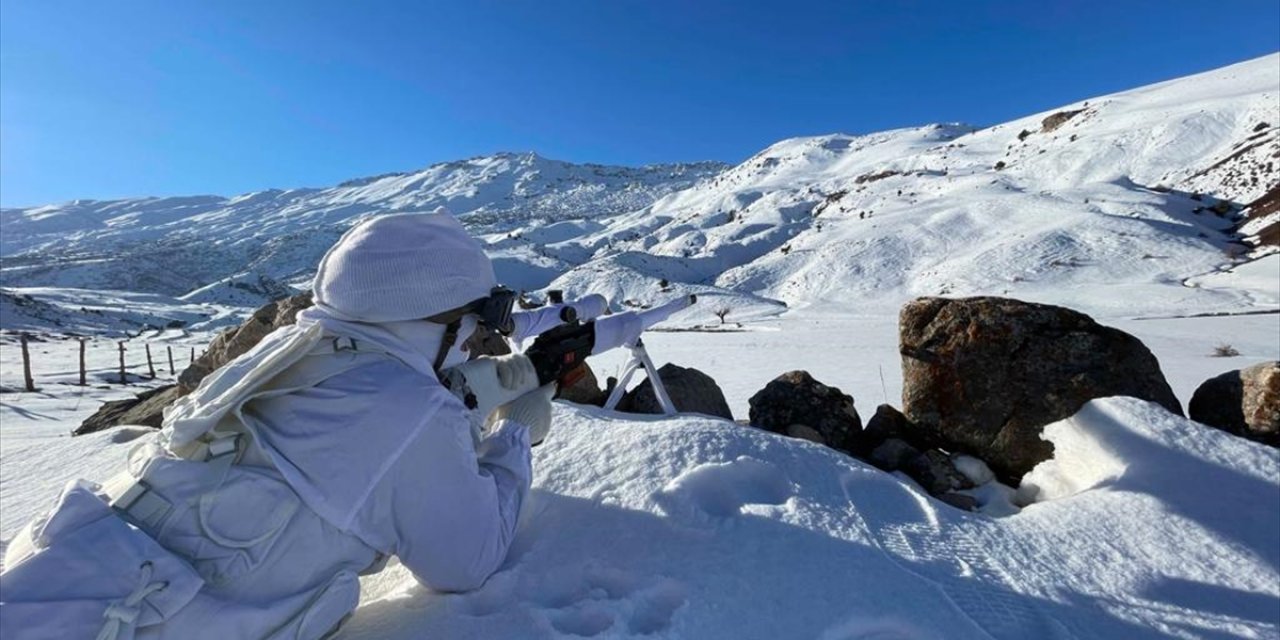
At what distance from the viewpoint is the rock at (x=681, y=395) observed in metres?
5.23

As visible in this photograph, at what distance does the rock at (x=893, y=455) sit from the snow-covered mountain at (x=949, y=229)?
2321 millimetres

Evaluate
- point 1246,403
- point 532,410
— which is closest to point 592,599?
point 532,410

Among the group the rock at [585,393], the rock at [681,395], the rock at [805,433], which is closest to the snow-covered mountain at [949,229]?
the rock at [681,395]

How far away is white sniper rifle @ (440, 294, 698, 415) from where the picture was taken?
261cm

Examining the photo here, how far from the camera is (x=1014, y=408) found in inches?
170

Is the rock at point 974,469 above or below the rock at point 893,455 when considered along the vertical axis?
below

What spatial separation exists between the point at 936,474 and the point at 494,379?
3.18 metres

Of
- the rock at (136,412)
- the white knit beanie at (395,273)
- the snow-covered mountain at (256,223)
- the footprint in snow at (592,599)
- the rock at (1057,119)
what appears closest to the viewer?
the white knit beanie at (395,273)

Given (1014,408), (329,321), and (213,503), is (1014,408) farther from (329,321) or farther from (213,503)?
(213,503)

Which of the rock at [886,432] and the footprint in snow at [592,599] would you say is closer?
the footprint in snow at [592,599]

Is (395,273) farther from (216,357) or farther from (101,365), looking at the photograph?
(101,365)

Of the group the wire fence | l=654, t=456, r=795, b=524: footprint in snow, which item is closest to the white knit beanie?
l=654, t=456, r=795, b=524: footprint in snow

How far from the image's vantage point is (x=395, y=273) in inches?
78.4

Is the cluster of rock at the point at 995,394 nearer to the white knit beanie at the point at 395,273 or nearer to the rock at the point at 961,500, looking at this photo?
the rock at the point at 961,500
